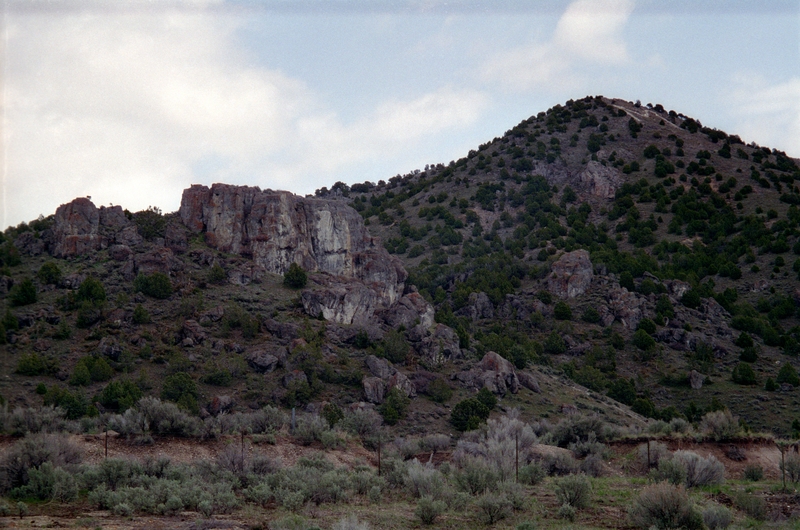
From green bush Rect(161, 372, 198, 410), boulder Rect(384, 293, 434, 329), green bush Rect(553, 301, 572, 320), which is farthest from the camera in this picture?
green bush Rect(553, 301, 572, 320)

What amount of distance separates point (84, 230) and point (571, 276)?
43195 mm

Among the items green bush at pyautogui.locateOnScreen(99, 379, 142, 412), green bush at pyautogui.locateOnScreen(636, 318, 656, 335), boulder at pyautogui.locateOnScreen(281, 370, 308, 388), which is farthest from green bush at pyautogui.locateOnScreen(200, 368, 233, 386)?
green bush at pyautogui.locateOnScreen(636, 318, 656, 335)

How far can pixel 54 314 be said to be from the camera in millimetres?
46344

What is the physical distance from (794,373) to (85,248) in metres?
55.7

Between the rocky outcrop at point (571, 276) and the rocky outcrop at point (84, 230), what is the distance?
Answer: 38.1m

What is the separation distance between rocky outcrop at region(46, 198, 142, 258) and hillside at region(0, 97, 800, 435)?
0.56 ft

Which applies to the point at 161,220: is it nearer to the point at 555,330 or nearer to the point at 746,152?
the point at 555,330

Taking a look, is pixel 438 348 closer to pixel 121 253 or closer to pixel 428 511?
pixel 121 253

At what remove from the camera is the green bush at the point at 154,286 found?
5028cm

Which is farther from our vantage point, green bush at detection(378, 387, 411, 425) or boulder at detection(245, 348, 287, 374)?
boulder at detection(245, 348, 287, 374)

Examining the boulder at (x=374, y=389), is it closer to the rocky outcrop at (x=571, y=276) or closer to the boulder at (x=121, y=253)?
the boulder at (x=121, y=253)

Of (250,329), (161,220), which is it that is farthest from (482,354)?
(161,220)

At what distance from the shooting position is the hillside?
142ft

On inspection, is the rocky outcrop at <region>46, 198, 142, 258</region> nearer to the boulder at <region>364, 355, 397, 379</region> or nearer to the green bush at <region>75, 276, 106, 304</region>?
the green bush at <region>75, 276, 106, 304</region>
